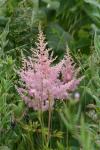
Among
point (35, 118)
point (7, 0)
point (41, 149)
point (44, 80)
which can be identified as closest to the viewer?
point (44, 80)

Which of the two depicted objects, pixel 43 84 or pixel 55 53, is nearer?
pixel 43 84

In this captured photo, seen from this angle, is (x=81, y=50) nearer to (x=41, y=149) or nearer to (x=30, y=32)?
(x=30, y=32)

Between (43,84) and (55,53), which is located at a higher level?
(55,53)

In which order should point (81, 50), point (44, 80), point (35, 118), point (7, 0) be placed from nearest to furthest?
point (44, 80) < point (35, 118) < point (81, 50) < point (7, 0)

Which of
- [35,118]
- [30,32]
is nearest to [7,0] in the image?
[30,32]

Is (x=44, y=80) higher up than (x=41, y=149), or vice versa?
(x=44, y=80)

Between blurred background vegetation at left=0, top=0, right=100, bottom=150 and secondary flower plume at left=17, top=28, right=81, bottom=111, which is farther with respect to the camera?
blurred background vegetation at left=0, top=0, right=100, bottom=150

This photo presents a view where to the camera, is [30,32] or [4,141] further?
[30,32]

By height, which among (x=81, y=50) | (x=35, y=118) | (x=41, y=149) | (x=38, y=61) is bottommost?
(x=41, y=149)
